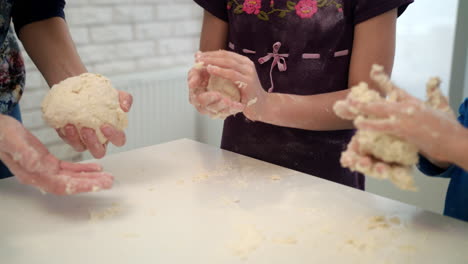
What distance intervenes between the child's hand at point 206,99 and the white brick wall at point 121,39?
107cm

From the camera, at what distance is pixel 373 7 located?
104 centimetres

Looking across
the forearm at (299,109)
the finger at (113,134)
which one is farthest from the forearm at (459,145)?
the finger at (113,134)

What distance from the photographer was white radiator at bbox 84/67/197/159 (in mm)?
2072

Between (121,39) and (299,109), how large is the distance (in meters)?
1.22

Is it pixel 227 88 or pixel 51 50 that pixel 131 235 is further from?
Result: pixel 51 50

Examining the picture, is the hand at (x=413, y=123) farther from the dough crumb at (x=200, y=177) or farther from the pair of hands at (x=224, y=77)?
the dough crumb at (x=200, y=177)

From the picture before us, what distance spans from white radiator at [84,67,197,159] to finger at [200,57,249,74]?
1.14 m

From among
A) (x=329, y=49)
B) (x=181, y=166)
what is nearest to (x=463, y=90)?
(x=329, y=49)

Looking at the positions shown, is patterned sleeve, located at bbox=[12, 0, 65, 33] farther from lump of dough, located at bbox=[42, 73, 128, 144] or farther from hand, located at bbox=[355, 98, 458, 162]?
hand, located at bbox=[355, 98, 458, 162]

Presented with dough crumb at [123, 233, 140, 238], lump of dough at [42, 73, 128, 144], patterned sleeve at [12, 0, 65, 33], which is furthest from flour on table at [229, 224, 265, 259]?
patterned sleeve at [12, 0, 65, 33]

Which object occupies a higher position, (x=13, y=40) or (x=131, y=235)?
(x=13, y=40)

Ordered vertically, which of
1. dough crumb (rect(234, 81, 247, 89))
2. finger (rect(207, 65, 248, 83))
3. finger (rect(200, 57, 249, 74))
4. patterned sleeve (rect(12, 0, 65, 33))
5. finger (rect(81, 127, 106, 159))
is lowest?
finger (rect(81, 127, 106, 159))

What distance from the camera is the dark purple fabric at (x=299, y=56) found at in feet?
3.69

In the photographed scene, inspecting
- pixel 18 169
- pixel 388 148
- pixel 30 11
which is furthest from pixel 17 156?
pixel 388 148
